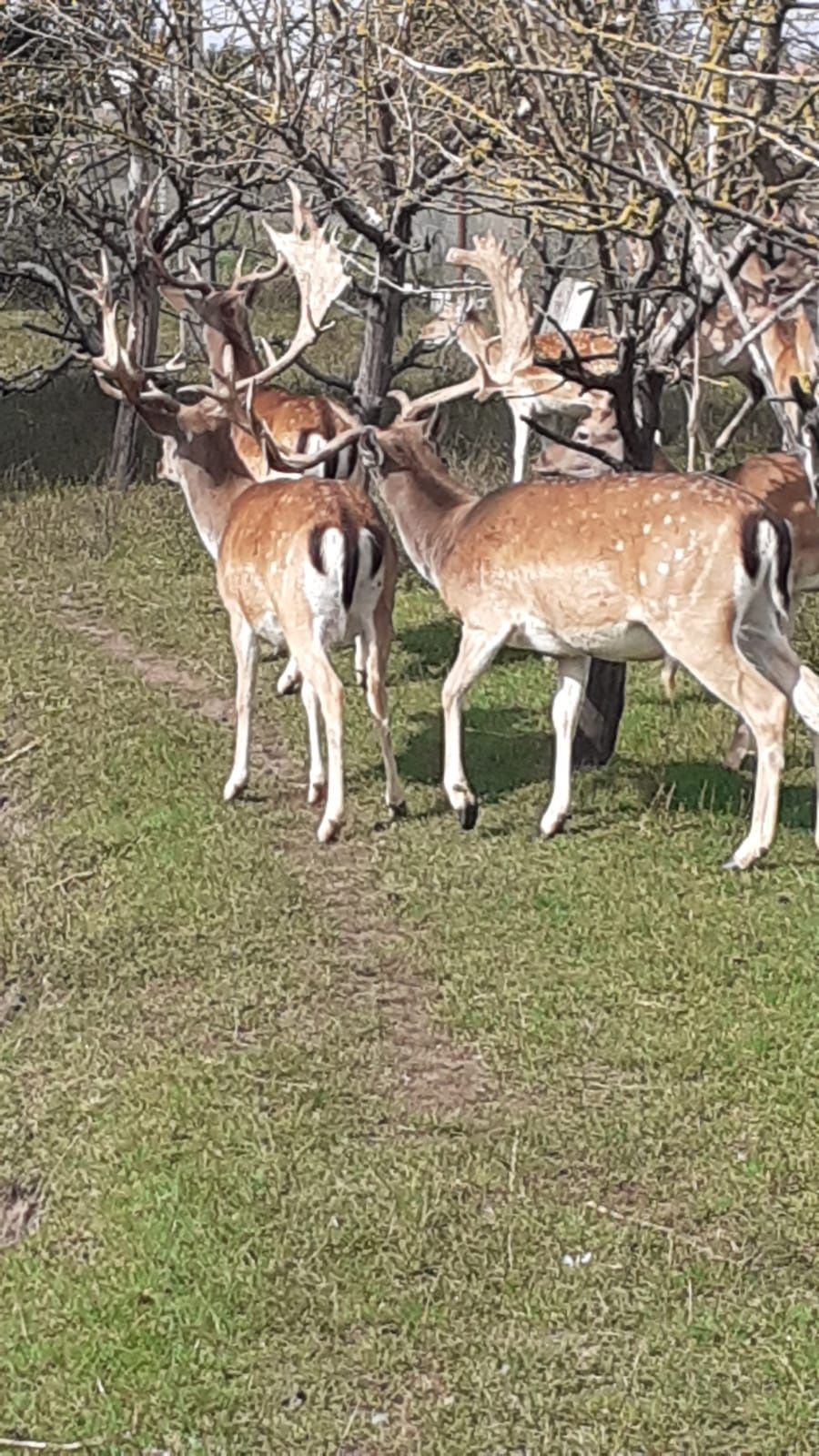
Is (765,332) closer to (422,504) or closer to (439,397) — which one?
(439,397)

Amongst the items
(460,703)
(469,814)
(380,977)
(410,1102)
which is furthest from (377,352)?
(410,1102)

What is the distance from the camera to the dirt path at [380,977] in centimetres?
531

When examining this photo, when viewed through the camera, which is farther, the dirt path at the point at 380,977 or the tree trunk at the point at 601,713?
the tree trunk at the point at 601,713

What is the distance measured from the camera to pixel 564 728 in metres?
7.11

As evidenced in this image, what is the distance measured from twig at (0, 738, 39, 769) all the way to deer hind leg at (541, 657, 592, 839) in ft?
8.28

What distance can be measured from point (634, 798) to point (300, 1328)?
337cm

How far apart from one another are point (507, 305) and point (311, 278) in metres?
1.46

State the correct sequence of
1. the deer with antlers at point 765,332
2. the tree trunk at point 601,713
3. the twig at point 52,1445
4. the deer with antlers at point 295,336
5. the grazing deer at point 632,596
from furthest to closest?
the deer with antlers at point 765,332 < the deer with antlers at point 295,336 < the tree trunk at point 601,713 < the grazing deer at point 632,596 < the twig at point 52,1445

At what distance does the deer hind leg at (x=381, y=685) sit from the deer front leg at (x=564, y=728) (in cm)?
61

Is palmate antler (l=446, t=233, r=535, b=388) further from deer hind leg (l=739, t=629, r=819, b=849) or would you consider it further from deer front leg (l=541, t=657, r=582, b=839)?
deer hind leg (l=739, t=629, r=819, b=849)

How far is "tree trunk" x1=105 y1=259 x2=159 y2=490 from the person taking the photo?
486 inches

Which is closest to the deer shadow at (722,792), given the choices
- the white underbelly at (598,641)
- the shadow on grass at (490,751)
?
the shadow on grass at (490,751)

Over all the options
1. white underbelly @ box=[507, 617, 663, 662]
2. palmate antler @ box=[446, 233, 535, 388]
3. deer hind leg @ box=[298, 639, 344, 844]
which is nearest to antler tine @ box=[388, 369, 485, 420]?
palmate antler @ box=[446, 233, 535, 388]

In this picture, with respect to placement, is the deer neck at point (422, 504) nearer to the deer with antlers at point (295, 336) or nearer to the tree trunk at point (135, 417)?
the deer with antlers at point (295, 336)
